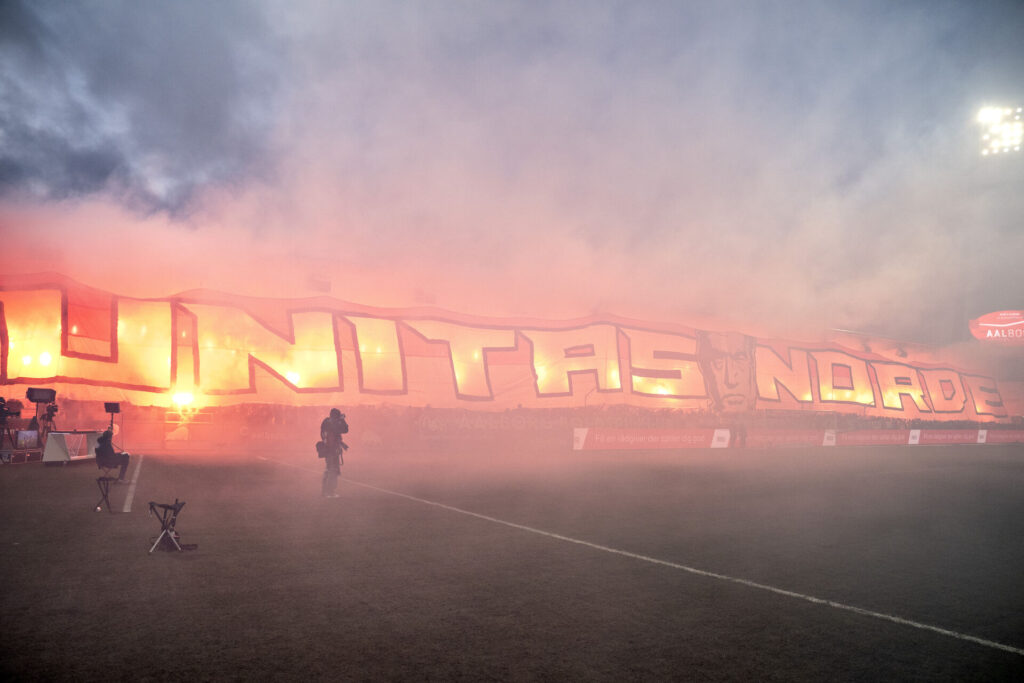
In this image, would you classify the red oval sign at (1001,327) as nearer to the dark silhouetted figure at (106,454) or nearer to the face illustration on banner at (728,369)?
the face illustration on banner at (728,369)

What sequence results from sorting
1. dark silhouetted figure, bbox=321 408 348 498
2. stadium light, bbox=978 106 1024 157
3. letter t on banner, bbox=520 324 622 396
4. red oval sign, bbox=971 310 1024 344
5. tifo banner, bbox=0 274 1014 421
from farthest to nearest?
red oval sign, bbox=971 310 1024 344
letter t on banner, bbox=520 324 622 396
stadium light, bbox=978 106 1024 157
tifo banner, bbox=0 274 1014 421
dark silhouetted figure, bbox=321 408 348 498

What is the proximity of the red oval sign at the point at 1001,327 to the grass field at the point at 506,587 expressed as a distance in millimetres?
59181

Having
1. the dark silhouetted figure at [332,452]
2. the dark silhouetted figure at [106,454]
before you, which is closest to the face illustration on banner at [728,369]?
the dark silhouetted figure at [332,452]

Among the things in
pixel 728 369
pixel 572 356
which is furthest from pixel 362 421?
pixel 728 369

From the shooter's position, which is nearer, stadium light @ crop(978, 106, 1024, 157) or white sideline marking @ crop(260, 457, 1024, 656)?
white sideline marking @ crop(260, 457, 1024, 656)

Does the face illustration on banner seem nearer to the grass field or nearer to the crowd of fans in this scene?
the crowd of fans

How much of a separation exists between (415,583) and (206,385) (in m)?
27.0

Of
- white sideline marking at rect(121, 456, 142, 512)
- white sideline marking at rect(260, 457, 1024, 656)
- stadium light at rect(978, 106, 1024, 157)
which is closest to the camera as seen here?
white sideline marking at rect(260, 457, 1024, 656)

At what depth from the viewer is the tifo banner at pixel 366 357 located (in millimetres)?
26312

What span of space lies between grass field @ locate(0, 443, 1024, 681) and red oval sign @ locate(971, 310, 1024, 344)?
5918 cm

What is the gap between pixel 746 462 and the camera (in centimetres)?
2489

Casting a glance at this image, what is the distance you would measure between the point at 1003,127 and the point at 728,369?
22.6 metres

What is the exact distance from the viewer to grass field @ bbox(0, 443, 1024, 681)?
4.45 meters

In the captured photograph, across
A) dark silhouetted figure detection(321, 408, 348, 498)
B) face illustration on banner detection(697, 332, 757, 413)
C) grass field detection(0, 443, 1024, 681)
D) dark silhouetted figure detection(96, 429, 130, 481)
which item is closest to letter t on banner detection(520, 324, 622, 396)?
face illustration on banner detection(697, 332, 757, 413)
